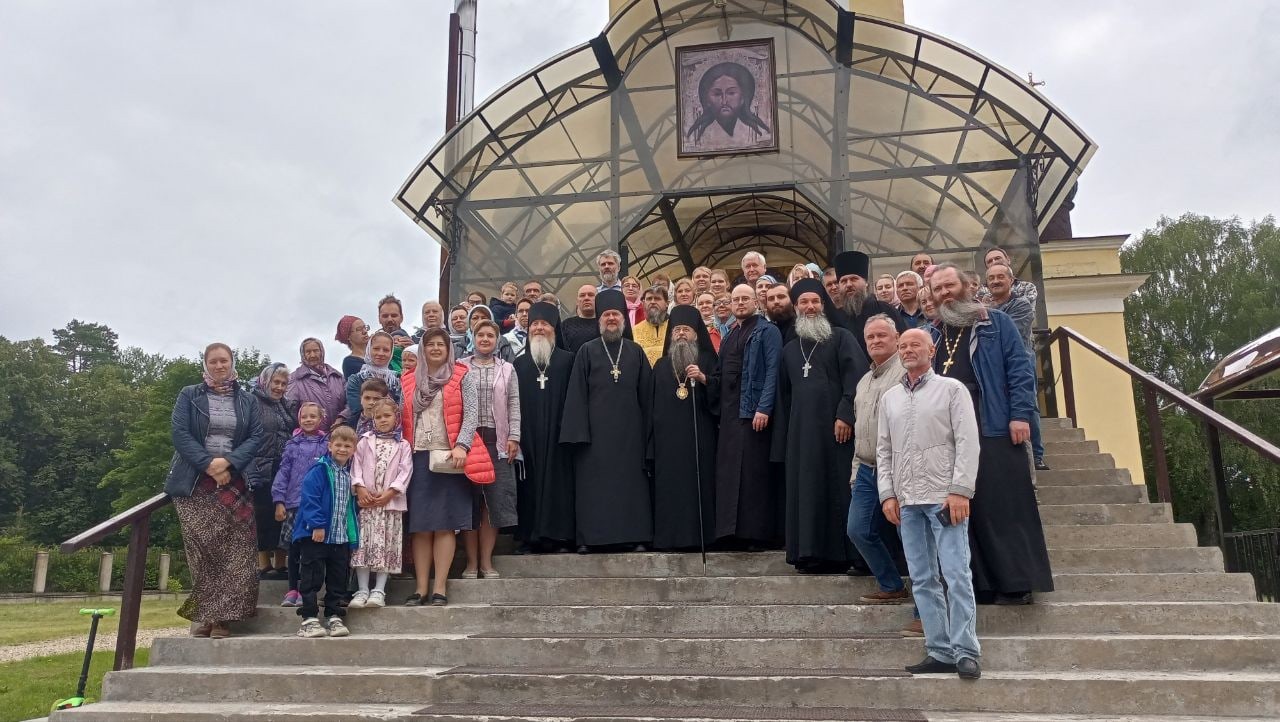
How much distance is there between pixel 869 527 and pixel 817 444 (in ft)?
2.41

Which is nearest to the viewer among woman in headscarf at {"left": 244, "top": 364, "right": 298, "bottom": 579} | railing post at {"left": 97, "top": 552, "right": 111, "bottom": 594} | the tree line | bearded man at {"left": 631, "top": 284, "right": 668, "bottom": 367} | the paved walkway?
woman in headscarf at {"left": 244, "top": 364, "right": 298, "bottom": 579}

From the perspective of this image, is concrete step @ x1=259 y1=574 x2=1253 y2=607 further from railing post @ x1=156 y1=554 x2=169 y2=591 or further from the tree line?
railing post @ x1=156 y1=554 x2=169 y2=591

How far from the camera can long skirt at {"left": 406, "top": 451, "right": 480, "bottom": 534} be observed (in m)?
5.55

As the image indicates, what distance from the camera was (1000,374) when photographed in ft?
16.3

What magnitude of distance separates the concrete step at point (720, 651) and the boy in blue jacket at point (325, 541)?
18 cm

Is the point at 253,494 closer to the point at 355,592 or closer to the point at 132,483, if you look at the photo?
the point at 355,592

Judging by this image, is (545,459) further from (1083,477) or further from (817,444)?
(1083,477)

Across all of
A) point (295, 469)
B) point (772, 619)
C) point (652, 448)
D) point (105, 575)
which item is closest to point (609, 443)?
point (652, 448)

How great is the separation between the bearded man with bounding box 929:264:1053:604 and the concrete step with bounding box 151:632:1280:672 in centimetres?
31

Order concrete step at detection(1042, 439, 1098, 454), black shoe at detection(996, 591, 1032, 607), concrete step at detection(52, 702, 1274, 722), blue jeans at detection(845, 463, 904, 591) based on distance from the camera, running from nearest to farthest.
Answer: concrete step at detection(52, 702, 1274, 722) → black shoe at detection(996, 591, 1032, 607) → blue jeans at detection(845, 463, 904, 591) → concrete step at detection(1042, 439, 1098, 454)

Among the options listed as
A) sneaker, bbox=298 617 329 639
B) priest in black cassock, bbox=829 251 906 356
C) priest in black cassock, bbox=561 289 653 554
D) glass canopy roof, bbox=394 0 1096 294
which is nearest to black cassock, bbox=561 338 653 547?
priest in black cassock, bbox=561 289 653 554

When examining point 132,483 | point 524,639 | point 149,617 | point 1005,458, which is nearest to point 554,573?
point 524,639

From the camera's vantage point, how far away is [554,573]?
5898 millimetres

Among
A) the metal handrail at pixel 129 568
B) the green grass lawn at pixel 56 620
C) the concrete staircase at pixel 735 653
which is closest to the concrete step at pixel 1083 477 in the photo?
the concrete staircase at pixel 735 653
